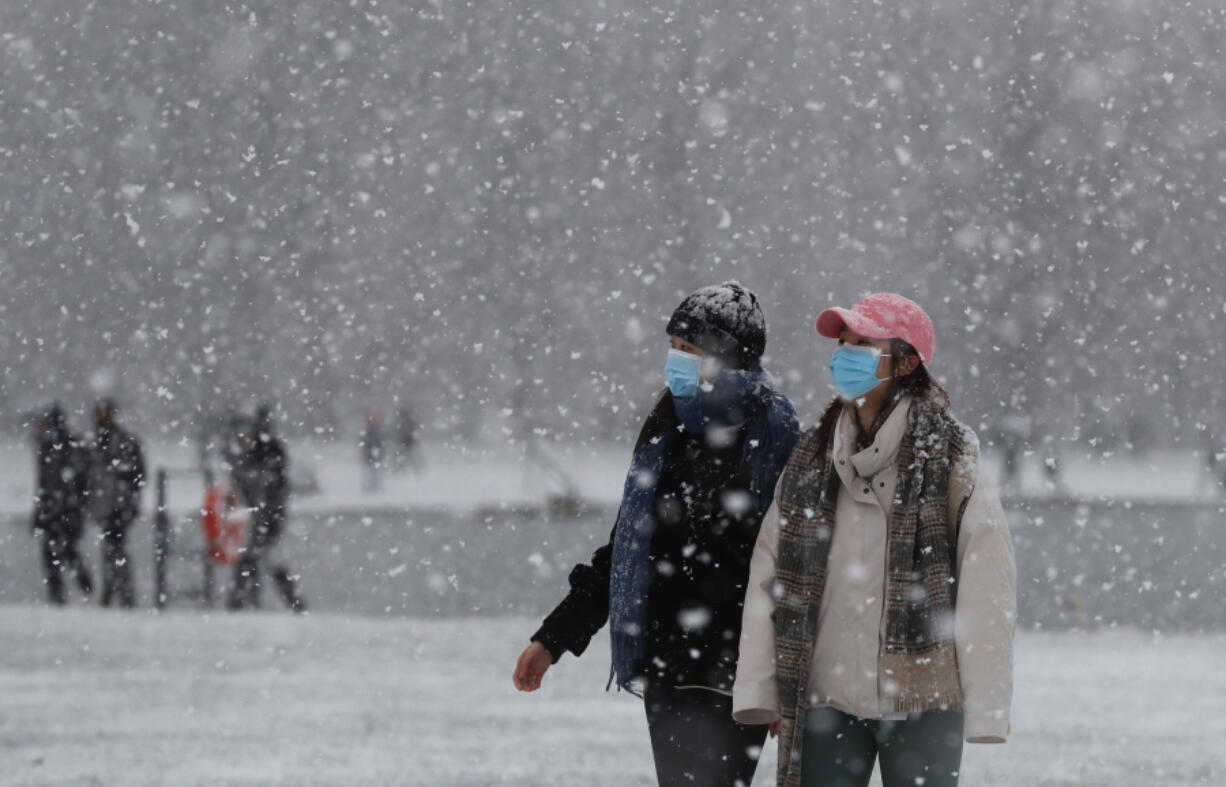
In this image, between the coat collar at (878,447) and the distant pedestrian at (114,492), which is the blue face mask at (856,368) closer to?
the coat collar at (878,447)

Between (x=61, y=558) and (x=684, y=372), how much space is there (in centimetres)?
945

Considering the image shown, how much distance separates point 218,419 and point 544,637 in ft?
101

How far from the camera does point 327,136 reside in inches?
1565

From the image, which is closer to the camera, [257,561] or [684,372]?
[684,372]

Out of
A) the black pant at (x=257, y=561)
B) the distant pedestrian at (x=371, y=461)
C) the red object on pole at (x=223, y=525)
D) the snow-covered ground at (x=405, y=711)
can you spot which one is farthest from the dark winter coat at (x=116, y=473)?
the distant pedestrian at (x=371, y=461)

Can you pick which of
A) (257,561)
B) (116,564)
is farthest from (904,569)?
(116,564)

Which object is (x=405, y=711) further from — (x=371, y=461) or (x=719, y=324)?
(x=371, y=461)

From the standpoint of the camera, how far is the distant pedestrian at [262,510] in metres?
11.2

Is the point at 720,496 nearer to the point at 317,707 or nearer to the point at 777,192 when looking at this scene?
the point at 317,707

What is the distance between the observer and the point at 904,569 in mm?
2881

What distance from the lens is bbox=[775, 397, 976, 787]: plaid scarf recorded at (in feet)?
9.45

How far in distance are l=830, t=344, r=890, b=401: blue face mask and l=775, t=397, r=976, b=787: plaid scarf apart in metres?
0.09

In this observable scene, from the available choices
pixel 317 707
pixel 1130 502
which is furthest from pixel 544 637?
pixel 1130 502

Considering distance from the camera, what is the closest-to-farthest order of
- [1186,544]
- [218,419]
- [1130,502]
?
[1186,544] < [1130,502] < [218,419]
